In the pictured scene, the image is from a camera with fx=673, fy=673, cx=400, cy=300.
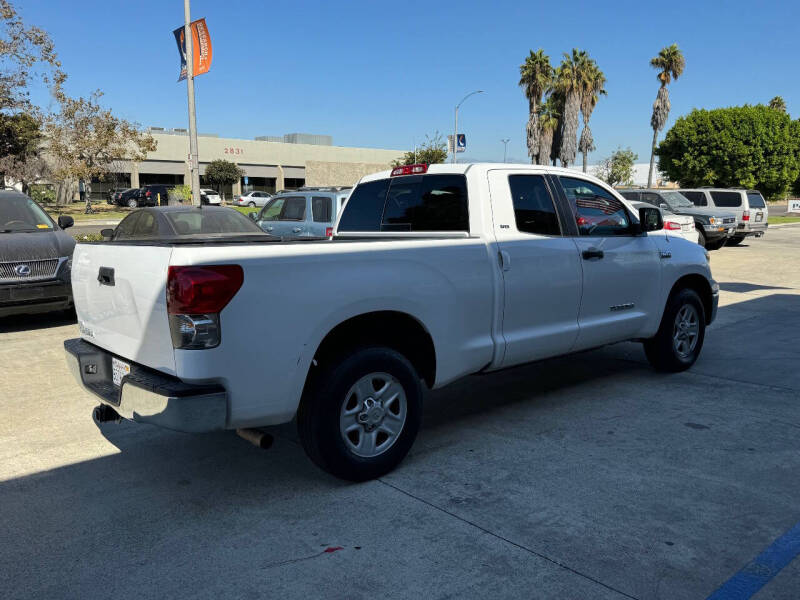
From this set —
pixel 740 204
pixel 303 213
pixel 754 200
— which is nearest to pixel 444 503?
pixel 303 213

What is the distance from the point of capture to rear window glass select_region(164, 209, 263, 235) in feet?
33.8

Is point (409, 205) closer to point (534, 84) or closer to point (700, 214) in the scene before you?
point (700, 214)

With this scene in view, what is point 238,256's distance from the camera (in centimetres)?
329

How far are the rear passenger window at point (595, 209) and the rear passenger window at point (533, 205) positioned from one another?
261 millimetres

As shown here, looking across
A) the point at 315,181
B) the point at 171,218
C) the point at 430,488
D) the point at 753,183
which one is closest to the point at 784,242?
the point at 171,218

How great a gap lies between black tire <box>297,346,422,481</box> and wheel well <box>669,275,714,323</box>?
3550 mm

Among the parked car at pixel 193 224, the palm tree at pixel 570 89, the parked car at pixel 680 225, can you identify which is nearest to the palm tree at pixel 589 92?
the palm tree at pixel 570 89

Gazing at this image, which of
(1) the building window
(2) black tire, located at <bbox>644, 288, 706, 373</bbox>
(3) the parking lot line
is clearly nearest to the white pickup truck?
(2) black tire, located at <bbox>644, 288, 706, 373</bbox>

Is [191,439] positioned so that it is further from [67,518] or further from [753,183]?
[753,183]

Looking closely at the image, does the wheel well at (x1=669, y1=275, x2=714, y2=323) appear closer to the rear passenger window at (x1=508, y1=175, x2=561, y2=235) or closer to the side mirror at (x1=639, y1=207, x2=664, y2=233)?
the side mirror at (x1=639, y1=207, x2=664, y2=233)

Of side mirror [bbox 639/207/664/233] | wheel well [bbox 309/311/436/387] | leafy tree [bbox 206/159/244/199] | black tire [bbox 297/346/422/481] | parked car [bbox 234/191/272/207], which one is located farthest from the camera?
leafy tree [bbox 206/159/244/199]

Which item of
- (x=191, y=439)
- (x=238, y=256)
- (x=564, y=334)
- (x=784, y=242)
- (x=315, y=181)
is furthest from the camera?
(x=315, y=181)

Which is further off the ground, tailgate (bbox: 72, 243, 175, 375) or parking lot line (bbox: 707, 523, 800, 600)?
tailgate (bbox: 72, 243, 175, 375)

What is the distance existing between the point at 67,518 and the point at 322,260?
1.91 metres
